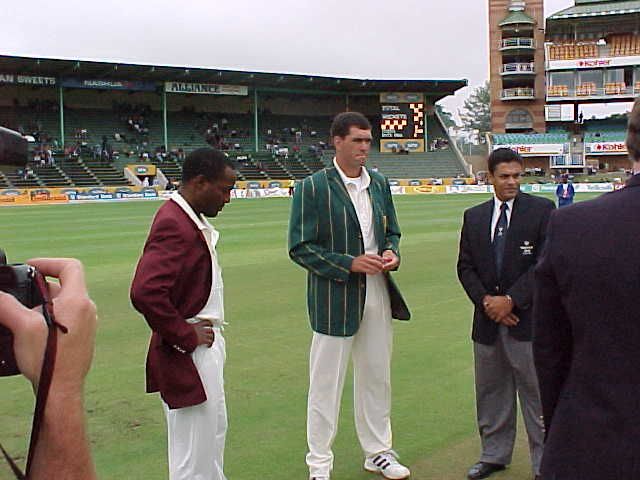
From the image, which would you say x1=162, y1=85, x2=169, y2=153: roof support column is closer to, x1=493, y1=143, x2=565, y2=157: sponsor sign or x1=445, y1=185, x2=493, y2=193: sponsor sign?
x1=445, y1=185, x2=493, y2=193: sponsor sign

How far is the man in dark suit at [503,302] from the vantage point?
173 inches

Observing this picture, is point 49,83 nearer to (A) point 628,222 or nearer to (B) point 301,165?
(B) point 301,165

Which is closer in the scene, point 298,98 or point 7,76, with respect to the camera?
point 7,76

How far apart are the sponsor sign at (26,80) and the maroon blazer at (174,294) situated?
53.3 meters

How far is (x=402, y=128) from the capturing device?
202ft

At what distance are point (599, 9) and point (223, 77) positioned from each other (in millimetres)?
34445

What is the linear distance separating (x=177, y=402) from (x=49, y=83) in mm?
54263

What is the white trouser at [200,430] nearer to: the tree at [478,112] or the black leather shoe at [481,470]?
the black leather shoe at [481,470]

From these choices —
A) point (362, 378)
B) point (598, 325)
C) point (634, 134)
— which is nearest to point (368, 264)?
point (362, 378)

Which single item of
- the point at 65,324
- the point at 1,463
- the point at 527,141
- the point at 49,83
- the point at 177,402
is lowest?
the point at 177,402

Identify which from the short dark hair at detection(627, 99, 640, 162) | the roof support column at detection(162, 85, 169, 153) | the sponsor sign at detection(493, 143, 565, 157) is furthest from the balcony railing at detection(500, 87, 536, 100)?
the short dark hair at detection(627, 99, 640, 162)

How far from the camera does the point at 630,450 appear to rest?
7.11 ft

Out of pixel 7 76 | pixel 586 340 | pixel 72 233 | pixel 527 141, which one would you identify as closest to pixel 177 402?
pixel 586 340

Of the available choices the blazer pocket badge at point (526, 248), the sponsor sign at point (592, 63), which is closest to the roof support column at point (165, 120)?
the sponsor sign at point (592, 63)
